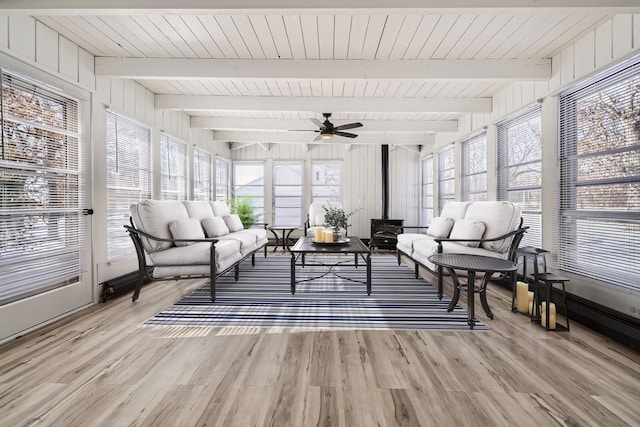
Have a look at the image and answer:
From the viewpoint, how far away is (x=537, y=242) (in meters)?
3.37

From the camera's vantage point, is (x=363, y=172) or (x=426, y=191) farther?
(x=363, y=172)

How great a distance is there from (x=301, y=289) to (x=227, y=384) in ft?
6.30

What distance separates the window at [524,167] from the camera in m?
3.38

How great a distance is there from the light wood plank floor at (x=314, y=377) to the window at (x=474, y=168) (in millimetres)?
2576

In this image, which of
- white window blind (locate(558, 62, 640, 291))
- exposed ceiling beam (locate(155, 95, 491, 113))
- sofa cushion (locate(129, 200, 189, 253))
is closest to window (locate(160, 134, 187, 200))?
exposed ceiling beam (locate(155, 95, 491, 113))

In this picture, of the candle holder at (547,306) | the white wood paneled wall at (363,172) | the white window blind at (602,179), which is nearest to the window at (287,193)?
the white wood paneled wall at (363,172)

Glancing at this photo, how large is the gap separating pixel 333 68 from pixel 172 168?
305cm

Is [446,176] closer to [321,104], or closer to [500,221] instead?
[500,221]

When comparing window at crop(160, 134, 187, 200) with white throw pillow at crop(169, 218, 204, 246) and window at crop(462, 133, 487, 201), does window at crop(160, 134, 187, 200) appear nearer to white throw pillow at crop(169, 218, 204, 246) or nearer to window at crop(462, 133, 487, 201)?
white throw pillow at crop(169, 218, 204, 246)

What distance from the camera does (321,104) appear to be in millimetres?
4137

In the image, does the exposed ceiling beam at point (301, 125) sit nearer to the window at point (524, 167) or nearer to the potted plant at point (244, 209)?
the window at point (524, 167)

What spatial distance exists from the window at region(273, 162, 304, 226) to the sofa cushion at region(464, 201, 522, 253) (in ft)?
15.5

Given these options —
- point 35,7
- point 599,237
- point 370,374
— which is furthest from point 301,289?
point 35,7

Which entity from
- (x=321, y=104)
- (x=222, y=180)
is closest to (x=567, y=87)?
(x=321, y=104)
